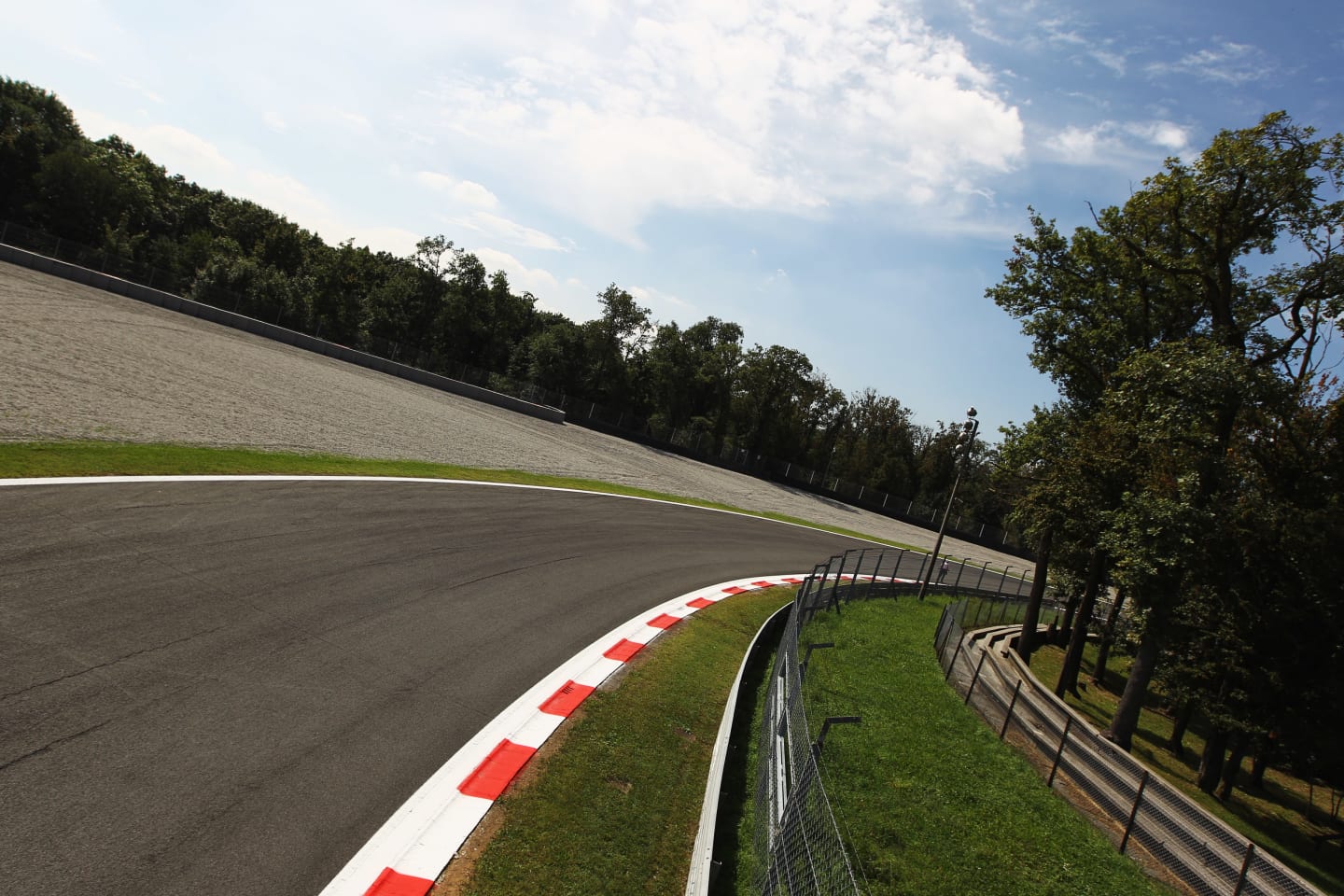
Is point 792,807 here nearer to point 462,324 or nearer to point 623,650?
point 623,650

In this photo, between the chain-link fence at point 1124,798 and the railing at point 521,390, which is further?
the railing at point 521,390

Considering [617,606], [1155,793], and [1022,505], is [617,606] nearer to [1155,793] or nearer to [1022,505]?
[1155,793]

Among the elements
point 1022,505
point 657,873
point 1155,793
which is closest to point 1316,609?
point 1155,793

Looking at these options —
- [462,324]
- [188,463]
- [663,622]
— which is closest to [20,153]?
[462,324]

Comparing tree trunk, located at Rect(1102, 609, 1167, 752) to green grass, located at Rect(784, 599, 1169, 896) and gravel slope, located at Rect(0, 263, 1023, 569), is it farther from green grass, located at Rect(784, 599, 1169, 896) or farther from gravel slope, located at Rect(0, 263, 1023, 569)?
gravel slope, located at Rect(0, 263, 1023, 569)

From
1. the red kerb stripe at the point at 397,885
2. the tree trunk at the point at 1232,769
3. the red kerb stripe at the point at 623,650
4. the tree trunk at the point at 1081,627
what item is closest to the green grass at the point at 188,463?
the red kerb stripe at the point at 623,650

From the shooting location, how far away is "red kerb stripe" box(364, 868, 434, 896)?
457cm

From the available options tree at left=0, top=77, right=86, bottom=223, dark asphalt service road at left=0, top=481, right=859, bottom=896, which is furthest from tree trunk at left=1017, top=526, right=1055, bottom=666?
tree at left=0, top=77, right=86, bottom=223

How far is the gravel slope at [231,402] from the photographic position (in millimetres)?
15781

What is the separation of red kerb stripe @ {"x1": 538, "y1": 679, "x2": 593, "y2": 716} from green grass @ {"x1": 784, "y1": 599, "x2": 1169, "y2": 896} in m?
3.23

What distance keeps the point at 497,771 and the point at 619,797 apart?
1.13 meters

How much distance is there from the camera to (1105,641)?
21016 mm

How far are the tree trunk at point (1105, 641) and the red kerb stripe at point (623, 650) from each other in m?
15.2

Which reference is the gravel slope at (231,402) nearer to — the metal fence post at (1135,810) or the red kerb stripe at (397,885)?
the red kerb stripe at (397,885)
